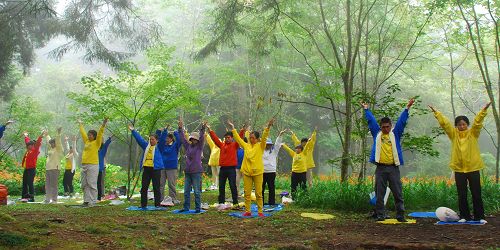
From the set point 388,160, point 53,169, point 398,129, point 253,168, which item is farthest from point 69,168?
point 398,129

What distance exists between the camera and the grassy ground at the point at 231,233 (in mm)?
4652

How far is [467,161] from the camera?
6.61m

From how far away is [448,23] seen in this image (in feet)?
44.9

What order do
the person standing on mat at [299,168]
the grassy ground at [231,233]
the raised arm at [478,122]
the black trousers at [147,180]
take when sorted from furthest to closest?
the person standing on mat at [299,168] → the black trousers at [147,180] → the raised arm at [478,122] → the grassy ground at [231,233]

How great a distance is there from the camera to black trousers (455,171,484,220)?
6.63 m

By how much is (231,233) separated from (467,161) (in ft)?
12.9

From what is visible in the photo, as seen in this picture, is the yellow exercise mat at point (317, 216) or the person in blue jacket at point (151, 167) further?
the person in blue jacket at point (151, 167)

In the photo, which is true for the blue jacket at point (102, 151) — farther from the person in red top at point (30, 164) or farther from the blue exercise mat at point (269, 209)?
the blue exercise mat at point (269, 209)

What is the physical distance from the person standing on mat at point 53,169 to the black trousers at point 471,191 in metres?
9.00

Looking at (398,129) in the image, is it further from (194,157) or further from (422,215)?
(194,157)

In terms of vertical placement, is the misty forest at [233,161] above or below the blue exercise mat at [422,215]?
above

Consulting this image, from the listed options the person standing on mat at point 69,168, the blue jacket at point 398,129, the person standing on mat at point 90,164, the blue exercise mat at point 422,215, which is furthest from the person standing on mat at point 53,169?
the blue exercise mat at point 422,215

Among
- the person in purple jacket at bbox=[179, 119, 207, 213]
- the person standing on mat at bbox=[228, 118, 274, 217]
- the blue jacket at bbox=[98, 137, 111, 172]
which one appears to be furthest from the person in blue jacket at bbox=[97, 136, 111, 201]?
the person standing on mat at bbox=[228, 118, 274, 217]

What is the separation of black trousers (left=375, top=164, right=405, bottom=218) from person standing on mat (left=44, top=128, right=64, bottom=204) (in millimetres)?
7752
